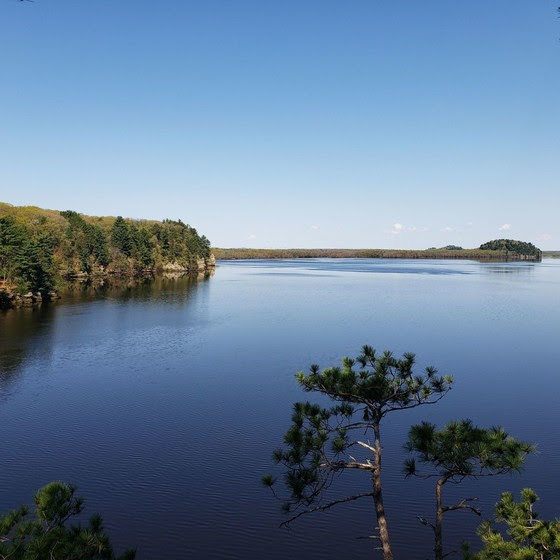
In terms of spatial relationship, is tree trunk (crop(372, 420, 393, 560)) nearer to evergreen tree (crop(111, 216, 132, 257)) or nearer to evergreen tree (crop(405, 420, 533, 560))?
evergreen tree (crop(405, 420, 533, 560))

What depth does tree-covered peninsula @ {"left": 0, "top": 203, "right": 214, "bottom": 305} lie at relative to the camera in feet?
199

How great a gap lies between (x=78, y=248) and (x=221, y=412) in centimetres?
9641

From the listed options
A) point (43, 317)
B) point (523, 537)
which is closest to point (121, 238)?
point (43, 317)

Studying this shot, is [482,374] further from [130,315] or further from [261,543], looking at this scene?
[130,315]

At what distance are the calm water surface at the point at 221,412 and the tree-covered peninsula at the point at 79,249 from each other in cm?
1103

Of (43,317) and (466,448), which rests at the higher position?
(466,448)

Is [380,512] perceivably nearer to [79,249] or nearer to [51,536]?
[51,536]

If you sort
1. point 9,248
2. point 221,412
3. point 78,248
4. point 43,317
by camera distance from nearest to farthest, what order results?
point 221,412
point 43,317
point 9,248
point 78,248

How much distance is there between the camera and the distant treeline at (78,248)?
6069 cm

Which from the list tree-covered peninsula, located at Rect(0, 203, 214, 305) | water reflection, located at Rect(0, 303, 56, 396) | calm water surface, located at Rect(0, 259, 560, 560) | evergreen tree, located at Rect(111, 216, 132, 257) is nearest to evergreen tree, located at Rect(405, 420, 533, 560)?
calm water surface, located at Rect(0, 259, 560, 560)

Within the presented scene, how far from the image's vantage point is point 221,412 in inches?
907

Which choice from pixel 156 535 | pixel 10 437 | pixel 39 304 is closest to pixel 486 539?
pixel 156 535

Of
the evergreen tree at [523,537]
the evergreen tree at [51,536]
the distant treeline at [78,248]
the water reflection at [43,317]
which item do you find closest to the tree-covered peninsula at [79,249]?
the distant treeline at [78,248]

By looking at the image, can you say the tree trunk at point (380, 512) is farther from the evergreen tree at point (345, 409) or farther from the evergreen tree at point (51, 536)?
the evergreen tree at point (51, 536)
